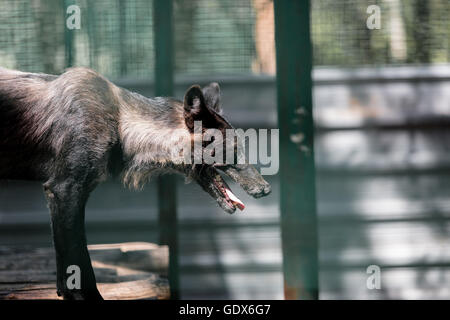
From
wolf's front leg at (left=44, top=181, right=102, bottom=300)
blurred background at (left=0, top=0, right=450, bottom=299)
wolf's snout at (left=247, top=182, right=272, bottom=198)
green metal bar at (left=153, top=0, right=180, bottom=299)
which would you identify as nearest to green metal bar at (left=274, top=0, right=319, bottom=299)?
wolf's snout at (left=247, top=182, right=272, bottom=198)

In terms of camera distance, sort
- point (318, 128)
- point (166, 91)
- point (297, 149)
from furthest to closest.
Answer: point (318, 128) → point (166, 91) → point (297, 149)

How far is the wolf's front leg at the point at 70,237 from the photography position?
156 centimetres

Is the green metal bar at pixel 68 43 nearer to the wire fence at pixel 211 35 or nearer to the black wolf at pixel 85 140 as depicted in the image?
the wire fence at pixel 211 35

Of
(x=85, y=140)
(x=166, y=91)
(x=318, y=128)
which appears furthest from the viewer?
(x=318, y=128)

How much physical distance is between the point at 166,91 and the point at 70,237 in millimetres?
660

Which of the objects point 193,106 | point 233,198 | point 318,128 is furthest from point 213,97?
point 318,128

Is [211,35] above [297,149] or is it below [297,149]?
above

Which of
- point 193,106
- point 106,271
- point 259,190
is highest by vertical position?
point 193,106

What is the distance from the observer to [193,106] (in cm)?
156

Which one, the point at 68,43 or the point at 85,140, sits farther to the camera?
the point at 68,43

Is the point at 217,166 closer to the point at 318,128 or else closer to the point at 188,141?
the point at 188,141

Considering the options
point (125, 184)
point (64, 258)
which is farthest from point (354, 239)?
point (64, 258)

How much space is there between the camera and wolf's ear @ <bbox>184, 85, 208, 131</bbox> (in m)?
A: 1.55

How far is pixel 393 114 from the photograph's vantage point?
2436 millimetres
